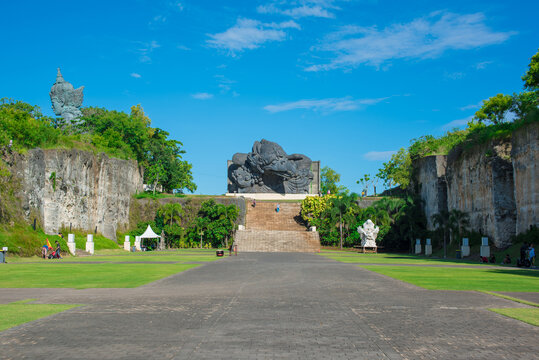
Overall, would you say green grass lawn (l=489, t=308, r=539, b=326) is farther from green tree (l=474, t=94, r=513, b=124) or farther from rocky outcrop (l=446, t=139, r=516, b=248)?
green tree (l=474, t=94, r=513, b=124)

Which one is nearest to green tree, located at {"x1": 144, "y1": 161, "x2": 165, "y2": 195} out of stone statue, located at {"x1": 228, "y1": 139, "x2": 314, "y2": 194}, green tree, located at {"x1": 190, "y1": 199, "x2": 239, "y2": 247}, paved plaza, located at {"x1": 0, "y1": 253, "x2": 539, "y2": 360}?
stone statue, located at {"x1": 228, "y1": 139, "x2": 314, "y2": 194}

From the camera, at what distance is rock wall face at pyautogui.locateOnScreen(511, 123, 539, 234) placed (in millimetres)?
24703

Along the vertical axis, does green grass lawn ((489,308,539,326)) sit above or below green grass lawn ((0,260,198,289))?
above

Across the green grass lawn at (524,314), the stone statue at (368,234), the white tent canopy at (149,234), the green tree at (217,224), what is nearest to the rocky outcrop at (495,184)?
the stone statue at (368,234)

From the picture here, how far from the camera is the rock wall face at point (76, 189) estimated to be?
95.2 ft

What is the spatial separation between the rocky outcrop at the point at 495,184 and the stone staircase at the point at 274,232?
10.5 m

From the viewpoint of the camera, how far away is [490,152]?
30016 mm

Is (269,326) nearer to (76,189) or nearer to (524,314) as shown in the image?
(524,314)

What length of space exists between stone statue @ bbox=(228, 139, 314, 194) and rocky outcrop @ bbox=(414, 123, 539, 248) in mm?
21841

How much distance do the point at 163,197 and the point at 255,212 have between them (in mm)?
9081

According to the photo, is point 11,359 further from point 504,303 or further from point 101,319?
point 504,303

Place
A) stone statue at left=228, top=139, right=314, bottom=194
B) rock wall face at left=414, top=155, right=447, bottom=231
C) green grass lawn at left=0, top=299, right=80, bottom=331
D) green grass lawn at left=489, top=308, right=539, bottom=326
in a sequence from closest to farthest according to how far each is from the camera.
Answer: green grass lawn at left=0, top=299, right=80, bottom=331, green grass lawn at left=489, top=308, right=539, bottom=326, rock wall face at left=414, top=155, right=447, bottom=231, stone statue at left=228, top=139, right=314, bottom=194

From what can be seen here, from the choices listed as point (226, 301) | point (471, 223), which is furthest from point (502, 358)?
point (471, 223)

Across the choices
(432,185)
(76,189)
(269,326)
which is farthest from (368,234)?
(269,326)
